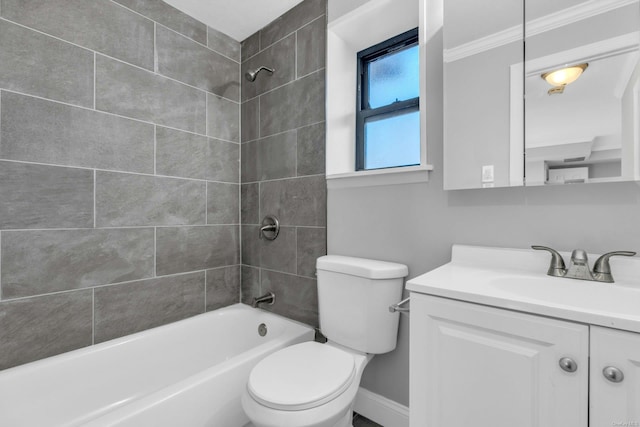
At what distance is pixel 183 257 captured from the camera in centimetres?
190

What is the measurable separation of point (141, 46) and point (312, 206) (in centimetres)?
135

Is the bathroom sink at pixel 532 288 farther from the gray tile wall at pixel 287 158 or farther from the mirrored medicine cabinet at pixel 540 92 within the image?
the gray tile wall at pixel 287 158

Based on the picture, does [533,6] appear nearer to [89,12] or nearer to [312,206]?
[312,206]

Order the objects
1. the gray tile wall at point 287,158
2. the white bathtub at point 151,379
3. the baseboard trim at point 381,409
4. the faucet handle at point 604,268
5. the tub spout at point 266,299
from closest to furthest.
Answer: the faucet handle at point 604,268
the white bathtub at point 151,379
the baseboard trim at point 381,409
the gray tile wall at point 287,158
the tub spout at point 266,299

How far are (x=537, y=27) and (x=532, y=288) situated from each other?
94 cm

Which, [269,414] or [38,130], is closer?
[269,414]

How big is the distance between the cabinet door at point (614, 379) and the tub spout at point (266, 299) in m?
1.63

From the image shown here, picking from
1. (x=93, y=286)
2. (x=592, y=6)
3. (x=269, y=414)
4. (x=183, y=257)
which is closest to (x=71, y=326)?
(x=93, y=286)

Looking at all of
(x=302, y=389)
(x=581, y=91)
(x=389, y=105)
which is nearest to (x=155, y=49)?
(x=389, y=105)

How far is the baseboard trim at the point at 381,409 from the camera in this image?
4.81 ft

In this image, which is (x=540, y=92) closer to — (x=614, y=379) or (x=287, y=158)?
(x=614, y=379)

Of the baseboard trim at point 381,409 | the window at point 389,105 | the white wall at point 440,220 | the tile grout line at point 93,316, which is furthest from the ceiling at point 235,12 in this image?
the baseboard trim at point 381,409

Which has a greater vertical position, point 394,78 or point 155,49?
point 155,49

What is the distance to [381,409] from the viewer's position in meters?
1.53
